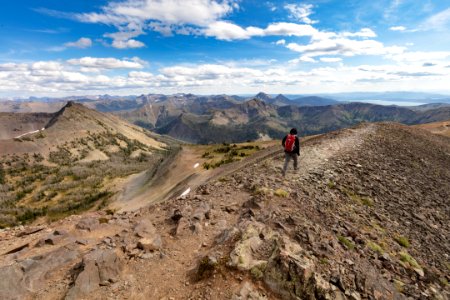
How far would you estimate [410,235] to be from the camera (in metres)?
18.6

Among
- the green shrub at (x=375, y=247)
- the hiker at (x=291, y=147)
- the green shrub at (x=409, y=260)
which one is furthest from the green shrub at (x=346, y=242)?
the hiker at (x=291, y=147)

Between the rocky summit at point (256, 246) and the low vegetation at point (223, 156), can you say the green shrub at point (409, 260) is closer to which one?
the rocky summit at point (256, 246)

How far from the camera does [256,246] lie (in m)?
13.2

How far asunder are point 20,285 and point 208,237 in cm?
815

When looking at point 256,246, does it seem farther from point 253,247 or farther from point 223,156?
point 223,156

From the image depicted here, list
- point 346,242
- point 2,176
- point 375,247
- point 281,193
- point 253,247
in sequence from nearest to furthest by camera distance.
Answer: point 253,247 → point 346,242 → point 375,247 → point 281,193 → point 2,176

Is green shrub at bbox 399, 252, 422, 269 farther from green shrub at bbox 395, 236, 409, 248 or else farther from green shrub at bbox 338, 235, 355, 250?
green shrub at bbox 338, 235, 355, 250

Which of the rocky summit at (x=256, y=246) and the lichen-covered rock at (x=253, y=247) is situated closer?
the rocky summit at (x=256, y=246)

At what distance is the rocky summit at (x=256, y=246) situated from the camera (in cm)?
1156

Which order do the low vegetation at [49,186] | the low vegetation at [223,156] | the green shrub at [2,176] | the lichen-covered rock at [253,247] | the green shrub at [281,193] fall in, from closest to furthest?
the lichen-covered rock at [253,247] → the green shrub at [281,193] → the low vegetation at [223,156] → the low vegetation at [49,186] → the green shrub at [2,176]

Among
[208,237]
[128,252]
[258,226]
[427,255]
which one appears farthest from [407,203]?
→ [128,252]

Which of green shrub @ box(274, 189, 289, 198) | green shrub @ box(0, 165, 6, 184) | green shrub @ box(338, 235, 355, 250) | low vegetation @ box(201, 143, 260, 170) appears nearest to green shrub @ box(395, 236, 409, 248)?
green shrub @ box(338, 235, 355, 250)

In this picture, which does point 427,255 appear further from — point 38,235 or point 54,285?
point 38,235

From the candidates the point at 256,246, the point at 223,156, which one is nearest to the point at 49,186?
the point at 223,156
